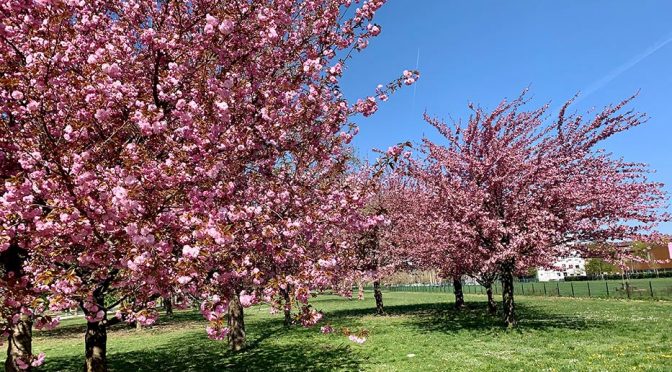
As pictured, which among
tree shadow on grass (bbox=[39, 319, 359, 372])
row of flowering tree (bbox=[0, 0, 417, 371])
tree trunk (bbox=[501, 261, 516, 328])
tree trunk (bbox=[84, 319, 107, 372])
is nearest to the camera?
row of flowering tree (bbox=[0, 0, 417, 371])

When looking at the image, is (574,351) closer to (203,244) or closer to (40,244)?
(203,244)

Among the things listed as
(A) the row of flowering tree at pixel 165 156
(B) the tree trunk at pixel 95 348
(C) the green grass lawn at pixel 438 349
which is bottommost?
(C) the green grass lawn at pixel 438 349

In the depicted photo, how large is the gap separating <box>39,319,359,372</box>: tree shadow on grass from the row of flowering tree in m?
5.42

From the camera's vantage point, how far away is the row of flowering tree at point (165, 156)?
534cm

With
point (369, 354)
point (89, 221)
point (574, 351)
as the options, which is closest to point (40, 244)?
point (89, 221)

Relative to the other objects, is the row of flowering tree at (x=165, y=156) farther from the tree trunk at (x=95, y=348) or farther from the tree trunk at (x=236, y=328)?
the tree trunk at (x=236, y=328)

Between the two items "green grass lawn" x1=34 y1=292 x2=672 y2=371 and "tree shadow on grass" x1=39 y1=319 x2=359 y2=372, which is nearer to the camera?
"green grass lawn" x1=34 y1=292 x2=672 y2=371

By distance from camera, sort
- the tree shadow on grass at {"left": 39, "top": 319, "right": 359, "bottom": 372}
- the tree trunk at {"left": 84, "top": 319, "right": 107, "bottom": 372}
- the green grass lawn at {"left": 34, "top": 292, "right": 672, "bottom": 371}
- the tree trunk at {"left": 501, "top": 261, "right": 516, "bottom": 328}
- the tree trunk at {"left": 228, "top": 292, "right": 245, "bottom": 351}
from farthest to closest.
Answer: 1. the tree trunk at {"left": 501, "top": 261, "right": 516, "bottom": 328}
2. the tree trunk at {"left": 228, "top": 292, "right": 245, "bottom": 351}
3. the tree shadow on grass at {"left": 39, "top": 319, "right": 359, "bottom": 372}
4. the green grass lawn at {"left": 34, "top": 292, "right": 672, "bottom": 371}
5. the tree trunk at {"left": 84, "top": 319, "right": 107, "bottom": 372}

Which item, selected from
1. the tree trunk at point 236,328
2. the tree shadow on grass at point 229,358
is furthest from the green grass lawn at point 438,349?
the tree trunk at point 236,328

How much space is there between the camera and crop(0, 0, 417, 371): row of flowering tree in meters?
5.34

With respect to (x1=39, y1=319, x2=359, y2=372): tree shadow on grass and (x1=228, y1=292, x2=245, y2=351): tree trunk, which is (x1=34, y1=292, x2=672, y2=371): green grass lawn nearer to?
(x1=39, y1=319, x2=359, y2=372): tree shadow on grass

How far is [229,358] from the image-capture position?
612 inches

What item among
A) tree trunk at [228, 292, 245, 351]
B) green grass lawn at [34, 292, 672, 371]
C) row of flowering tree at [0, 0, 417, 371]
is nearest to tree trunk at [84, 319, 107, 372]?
row of flowering tree at [0, 0, 417, 371]

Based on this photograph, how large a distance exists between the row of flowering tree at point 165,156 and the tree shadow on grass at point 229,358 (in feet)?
17.8
